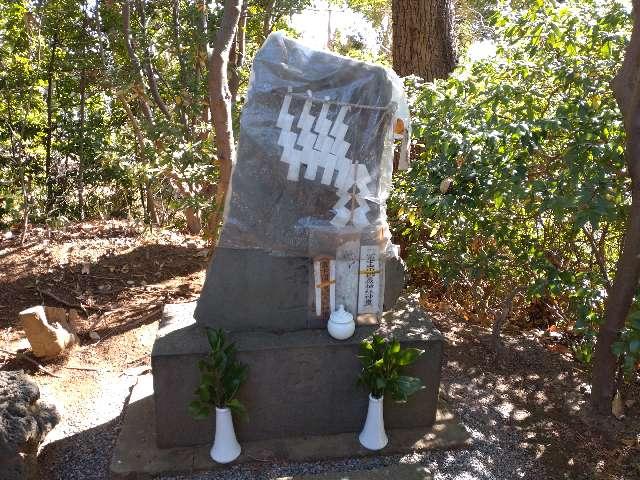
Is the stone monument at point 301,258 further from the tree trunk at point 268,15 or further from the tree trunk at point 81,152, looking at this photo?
the tree trunk at point 81,152

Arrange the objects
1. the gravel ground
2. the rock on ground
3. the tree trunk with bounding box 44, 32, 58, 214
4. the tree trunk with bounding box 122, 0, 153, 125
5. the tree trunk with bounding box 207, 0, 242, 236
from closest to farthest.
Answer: the rock on ground, the gravel ground, the tree trunk with bounding box 207, 0, 242, 236, the tree trunk with bounding box 122, 0, 153, 125, the tree trunk with bounding box 44, 32, 58, 214

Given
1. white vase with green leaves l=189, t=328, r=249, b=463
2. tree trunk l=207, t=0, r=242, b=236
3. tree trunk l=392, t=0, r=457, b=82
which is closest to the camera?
white vase with green leaves l=189, t=328, r=249, b=463

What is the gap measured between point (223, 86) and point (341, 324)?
7.97 feet

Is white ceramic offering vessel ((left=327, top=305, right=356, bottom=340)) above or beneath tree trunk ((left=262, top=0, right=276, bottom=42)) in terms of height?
beneath

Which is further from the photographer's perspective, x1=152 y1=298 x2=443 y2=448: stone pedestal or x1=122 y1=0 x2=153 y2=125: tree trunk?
x1=122 y1=0 x2=153 y2=125: tree trunk

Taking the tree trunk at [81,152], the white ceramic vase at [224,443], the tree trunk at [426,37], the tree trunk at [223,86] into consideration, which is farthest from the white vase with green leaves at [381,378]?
the tree trunk at [81,152]

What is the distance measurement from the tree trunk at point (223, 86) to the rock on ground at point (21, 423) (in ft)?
6.73

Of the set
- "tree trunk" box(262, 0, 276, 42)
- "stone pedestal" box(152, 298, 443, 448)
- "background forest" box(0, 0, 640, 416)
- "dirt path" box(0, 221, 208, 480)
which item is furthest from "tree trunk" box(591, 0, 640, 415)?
"tree trunk" box(262, 0, 276, 42)

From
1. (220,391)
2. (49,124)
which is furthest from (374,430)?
(49,124)

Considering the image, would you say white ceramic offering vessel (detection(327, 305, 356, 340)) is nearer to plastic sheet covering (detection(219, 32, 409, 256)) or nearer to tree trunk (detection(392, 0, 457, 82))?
plastic sheet covering (detection(219, 32, 409, 256))

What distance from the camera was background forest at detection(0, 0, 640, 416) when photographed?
9.60ft

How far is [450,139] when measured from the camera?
296cm

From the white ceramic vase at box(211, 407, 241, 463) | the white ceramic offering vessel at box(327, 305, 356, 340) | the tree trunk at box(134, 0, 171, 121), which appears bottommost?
the white ceramic vase at box(211, 407, 241, 463)

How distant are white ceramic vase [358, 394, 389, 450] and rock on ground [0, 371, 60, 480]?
1.79m
